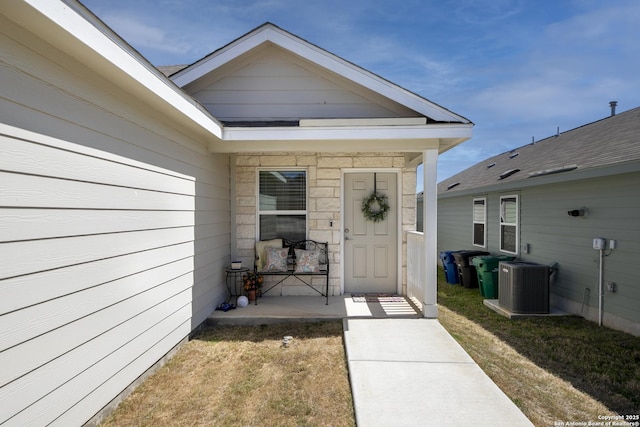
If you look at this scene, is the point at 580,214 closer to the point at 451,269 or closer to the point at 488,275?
the point at 488,275

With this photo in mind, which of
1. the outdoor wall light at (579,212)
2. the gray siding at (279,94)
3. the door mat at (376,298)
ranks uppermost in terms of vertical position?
the gray siding at (279,94)

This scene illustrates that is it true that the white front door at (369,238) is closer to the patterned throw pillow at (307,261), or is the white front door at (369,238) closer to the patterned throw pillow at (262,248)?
the patterned throw pillow at (307,261)

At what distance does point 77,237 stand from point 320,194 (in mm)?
3575

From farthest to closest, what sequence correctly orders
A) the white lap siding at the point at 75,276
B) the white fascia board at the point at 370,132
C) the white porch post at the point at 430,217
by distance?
the white porch post at the point at 430,217 → the white fascia board at the point at 370,132 → the white lap siding at the point at 75,276

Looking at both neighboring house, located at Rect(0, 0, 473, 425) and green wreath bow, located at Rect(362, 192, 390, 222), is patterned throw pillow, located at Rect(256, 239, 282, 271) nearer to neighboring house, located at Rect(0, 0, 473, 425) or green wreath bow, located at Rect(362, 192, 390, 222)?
neighboring house, located at Rect(0, 0, 473, 425)

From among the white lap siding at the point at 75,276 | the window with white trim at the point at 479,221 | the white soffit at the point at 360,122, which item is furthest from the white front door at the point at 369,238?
the window with white trim at the point at 479,221

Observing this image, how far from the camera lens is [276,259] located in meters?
4.82

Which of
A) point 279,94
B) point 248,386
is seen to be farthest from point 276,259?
point 279,94

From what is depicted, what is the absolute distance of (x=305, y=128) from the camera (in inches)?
155

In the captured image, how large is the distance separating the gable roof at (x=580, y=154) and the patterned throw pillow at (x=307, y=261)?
4086mm

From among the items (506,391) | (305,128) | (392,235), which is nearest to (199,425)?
(506,391)

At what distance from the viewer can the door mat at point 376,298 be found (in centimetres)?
498

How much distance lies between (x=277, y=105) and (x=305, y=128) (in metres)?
1.10

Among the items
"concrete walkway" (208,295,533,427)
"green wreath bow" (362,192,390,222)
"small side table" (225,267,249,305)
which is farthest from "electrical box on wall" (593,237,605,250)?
"small side table" (225,267,249,305)
